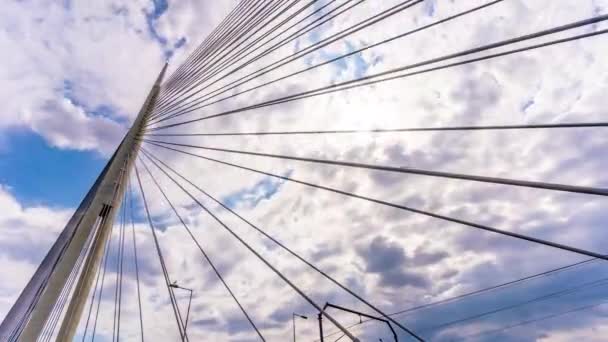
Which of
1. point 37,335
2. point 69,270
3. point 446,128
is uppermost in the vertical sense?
point 446,128

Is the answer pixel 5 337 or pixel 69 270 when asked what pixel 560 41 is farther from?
pixel 5 337

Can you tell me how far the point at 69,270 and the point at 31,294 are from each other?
2291 millimetres

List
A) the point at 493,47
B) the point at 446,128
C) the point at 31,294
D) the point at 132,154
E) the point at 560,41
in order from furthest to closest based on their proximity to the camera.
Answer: the point at 132,154
the point at 31,294
the point at 446,128
the point at 493,47
the point at 560,41

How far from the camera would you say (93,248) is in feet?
25.1

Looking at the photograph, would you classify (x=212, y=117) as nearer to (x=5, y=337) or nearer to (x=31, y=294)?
(x=31, y=294)

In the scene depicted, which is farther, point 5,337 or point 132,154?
point 132,154

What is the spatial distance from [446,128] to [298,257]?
3.17m

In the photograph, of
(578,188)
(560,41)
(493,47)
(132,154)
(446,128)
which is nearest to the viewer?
(578,188)

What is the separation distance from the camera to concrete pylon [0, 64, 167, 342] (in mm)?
6559

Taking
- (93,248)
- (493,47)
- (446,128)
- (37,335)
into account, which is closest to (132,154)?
(93,248)

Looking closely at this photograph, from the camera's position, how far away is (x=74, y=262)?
7348 millimetres

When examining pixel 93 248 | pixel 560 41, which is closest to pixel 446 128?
pixel 560 41

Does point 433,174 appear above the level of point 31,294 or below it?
above

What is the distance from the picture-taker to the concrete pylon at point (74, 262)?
6559 mm
